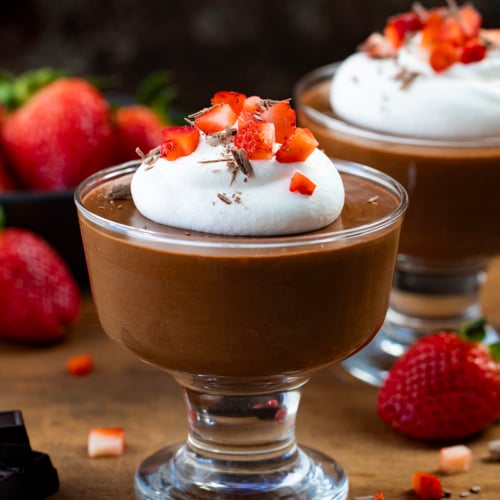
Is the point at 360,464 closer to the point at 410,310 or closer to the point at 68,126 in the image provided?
the point at 410,310

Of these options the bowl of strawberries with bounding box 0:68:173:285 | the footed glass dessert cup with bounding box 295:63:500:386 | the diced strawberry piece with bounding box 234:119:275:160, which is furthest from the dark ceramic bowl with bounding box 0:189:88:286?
the diced strawberry piece with bounding box 234:119:275:160

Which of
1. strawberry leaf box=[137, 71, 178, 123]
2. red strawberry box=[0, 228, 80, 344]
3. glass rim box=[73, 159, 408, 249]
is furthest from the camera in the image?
strawberry leaf box=[137, 71, 178, 123]

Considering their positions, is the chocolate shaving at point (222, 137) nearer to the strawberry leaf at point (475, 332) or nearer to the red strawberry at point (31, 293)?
the strawberry leaf at point (475, 332)

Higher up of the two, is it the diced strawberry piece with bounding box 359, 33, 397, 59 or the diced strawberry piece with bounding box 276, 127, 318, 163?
the diced strawberry piece with bounding box 276, 127, 318, 163

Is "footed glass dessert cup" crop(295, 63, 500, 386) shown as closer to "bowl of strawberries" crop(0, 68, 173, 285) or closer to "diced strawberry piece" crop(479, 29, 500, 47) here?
"diced strawberry piece" crop(479, 29, 500, 47)

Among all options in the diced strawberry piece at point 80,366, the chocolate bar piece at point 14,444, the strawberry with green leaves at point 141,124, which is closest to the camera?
the chocolate bar piece at point 14,444

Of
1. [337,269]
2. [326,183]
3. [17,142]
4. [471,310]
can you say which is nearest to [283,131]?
[326,183]

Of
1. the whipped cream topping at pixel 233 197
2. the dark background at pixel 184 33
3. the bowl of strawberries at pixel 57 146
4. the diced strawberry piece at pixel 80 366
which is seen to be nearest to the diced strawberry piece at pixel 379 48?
the bowl of strawberries at pixel 57 146

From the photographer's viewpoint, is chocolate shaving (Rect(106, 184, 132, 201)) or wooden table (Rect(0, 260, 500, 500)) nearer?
chocolate shaving (Rect(106, 184, 132, 201))
